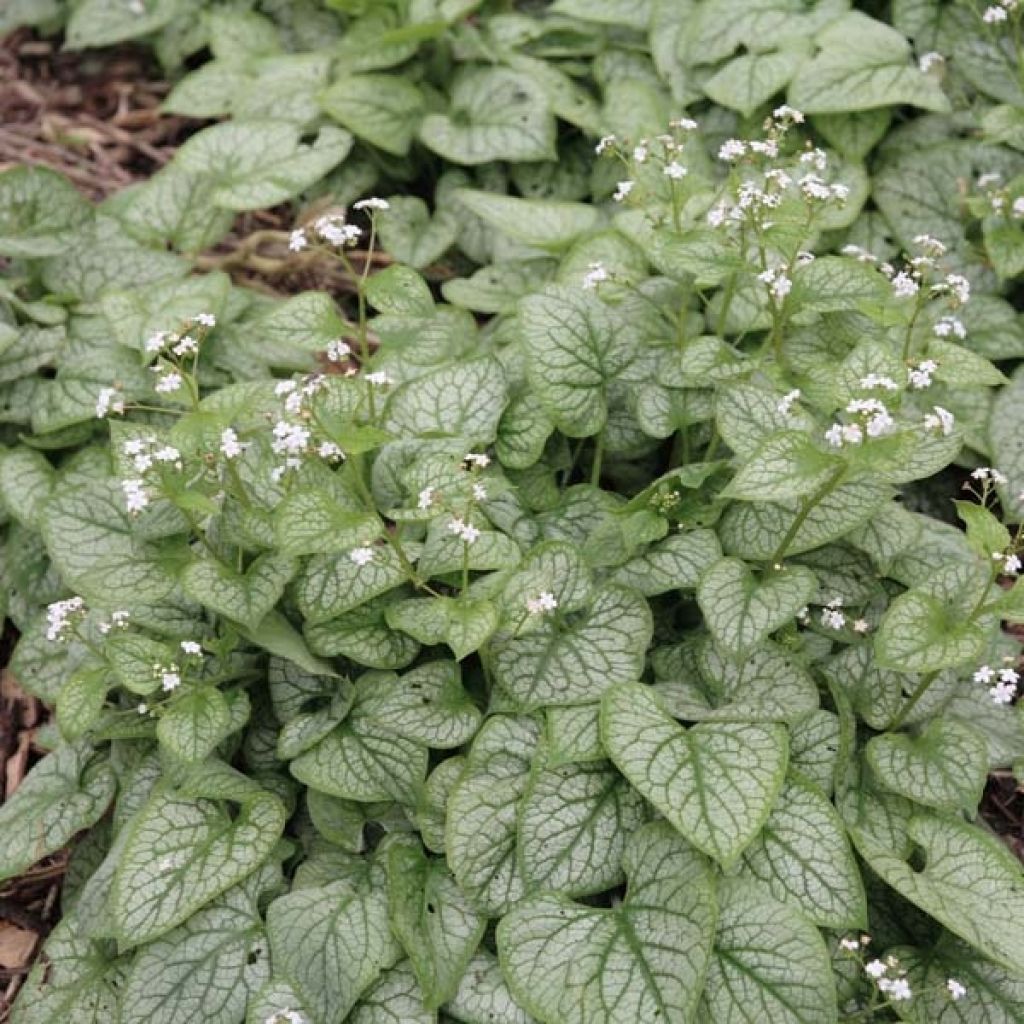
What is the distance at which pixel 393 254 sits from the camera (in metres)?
4.65

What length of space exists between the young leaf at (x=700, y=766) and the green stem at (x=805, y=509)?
17.4 inches

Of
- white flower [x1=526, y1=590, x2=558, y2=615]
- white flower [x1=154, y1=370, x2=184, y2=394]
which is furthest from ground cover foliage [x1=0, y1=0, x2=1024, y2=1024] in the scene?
white flower [x1=526, y1=590, x2=558, y2=615]

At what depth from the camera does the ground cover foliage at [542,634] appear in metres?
2.90

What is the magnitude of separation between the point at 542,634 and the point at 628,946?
0.77 meters

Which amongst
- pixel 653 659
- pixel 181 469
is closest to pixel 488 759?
pixel 653 659

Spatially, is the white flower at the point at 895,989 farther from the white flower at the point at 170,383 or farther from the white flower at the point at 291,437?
the white flower at the point at 170,383

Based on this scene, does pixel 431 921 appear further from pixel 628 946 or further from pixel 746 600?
pixel 746 600

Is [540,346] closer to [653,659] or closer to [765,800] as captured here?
[653,659]

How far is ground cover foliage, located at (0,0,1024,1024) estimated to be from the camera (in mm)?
2896

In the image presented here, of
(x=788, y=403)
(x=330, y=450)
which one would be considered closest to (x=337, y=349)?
(x=330, y=450)

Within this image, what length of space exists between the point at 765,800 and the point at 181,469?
5.12ft

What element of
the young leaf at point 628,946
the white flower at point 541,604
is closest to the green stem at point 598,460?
the white flower at point 541,604

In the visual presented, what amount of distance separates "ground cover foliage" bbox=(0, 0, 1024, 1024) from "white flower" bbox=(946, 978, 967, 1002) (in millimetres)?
47

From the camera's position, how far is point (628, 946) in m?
2.82
